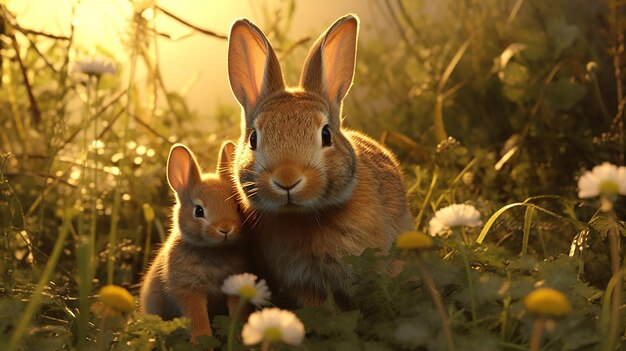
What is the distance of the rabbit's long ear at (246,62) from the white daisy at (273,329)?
1734 mm

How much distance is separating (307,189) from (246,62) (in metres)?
0.96

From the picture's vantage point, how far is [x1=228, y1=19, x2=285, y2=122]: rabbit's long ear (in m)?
3.75

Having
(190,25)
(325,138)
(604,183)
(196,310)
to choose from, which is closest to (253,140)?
(325,138)

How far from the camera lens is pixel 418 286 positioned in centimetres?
285

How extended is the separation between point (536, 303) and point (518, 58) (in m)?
3.63

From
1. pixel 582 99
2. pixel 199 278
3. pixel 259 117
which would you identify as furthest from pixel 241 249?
pixel 582 99

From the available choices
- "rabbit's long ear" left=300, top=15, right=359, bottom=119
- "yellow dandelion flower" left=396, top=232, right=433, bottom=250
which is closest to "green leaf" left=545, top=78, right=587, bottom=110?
"rabbit's long ear" left=300, top=15, right=359, bottom=119

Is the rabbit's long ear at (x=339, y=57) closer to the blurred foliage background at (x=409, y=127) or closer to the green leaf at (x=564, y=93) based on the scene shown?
the blurred foliage background at (x=409, y=127)

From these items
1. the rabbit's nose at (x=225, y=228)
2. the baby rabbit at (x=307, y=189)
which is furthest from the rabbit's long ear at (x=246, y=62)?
the rabbit's nose at (x=225, y=228)

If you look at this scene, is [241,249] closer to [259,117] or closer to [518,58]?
[259,117]

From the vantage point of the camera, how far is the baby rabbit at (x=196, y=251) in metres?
3.51

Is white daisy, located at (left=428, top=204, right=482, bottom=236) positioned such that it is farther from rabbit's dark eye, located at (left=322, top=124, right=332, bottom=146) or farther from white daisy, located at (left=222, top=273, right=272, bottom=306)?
rabbit's dark eye, located at (left=322, top=124, right=332, bottom=146)

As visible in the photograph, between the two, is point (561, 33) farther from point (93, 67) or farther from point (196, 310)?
point (93, 67)

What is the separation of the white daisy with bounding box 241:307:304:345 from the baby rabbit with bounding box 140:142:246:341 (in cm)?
129
